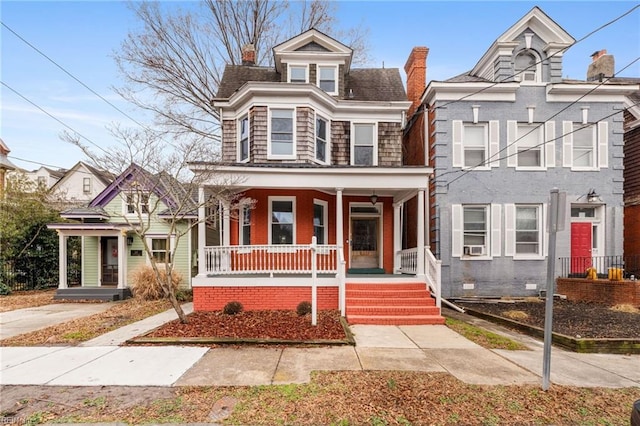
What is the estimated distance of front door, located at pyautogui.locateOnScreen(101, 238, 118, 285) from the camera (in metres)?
14.1

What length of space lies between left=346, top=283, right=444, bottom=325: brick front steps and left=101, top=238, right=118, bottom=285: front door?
37.5ft

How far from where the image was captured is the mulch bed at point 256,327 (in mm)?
6234

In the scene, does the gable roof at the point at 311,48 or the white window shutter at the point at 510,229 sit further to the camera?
the gable roof at the point at 311,48

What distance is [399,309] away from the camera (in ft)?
25.8

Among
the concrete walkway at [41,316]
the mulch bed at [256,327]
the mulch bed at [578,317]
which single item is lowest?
the concrete walkway at [41,316]

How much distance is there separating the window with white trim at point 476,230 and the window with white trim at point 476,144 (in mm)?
1568

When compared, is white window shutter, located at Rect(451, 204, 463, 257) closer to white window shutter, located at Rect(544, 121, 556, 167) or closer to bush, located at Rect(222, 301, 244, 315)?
white window shutter, located at Rect(544, 121, 556, 167)

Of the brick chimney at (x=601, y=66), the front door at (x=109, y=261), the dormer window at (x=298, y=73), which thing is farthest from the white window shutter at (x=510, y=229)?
the front door at (x=109, y=261)

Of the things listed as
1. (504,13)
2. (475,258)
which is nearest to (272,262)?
(475,258)

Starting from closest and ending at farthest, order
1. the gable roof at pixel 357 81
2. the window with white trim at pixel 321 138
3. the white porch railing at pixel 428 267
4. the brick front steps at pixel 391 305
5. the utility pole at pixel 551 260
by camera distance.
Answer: the utility pole at pixel 551 260 < the brick front steps at pixel 391 305 < the white porch railing at pixel 428 267 < the window with white trim at pixel 321 138 < the gable roof at pixel 357 81

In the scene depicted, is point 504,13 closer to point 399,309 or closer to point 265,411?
point 399,309

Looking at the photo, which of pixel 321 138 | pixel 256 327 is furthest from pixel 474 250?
pixel 256 327

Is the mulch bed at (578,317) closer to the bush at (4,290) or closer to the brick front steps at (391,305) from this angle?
the brick front steps at (391,305)

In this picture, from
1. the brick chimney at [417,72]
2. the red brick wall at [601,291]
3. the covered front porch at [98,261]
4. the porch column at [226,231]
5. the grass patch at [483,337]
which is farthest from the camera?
the brick chimney at [417,72]
